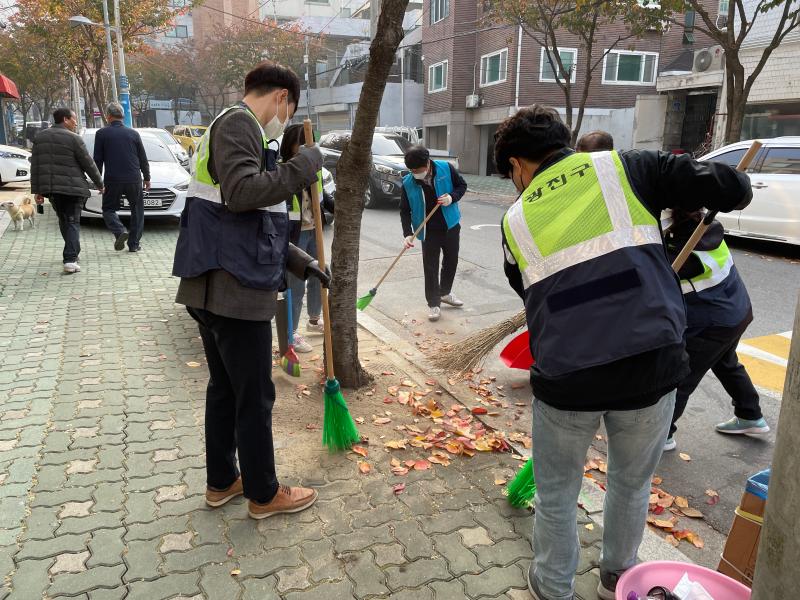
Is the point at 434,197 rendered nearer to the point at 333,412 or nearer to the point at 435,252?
the point at 435,252

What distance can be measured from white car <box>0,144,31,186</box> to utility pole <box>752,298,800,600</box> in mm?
19189

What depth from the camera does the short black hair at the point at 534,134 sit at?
79.4 inches

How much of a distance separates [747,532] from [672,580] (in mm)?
325

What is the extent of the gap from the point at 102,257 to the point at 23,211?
3.14 meters

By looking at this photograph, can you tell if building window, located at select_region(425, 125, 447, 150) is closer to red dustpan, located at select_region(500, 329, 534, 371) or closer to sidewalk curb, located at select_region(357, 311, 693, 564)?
sidewalk curb, located at select_region(357, 311, 693, 564)

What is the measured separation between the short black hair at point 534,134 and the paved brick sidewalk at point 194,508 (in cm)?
165

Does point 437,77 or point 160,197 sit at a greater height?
point 437,77

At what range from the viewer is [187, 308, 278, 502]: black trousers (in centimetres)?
248

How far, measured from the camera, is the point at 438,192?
6.14 m

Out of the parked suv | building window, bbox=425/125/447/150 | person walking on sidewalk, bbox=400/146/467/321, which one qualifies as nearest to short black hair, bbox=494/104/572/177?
person walking on sidewalk, bbox=400/146/467/321

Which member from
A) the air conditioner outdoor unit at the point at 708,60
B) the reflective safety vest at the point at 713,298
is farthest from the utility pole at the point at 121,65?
the reflective safety vest at the point at 713,298

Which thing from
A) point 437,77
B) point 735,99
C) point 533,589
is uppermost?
point 437,77

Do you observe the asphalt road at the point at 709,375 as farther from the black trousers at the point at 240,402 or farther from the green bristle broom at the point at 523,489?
the black trousers at the point at 240,402

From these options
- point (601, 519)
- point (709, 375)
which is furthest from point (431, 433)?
point (709, 375)
